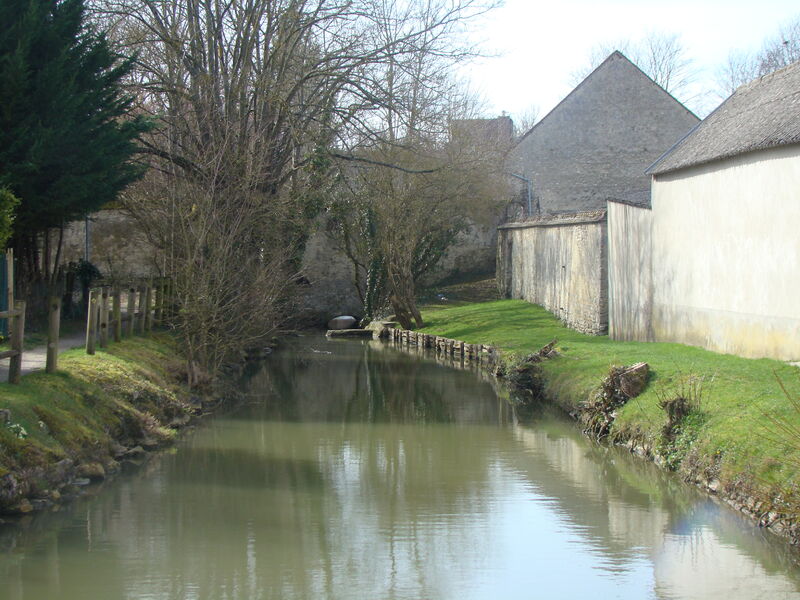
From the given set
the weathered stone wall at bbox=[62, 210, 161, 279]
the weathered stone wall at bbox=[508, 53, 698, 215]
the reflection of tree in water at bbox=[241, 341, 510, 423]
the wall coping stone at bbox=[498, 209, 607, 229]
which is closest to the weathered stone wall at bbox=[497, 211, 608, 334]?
the wall coping stone at bbox=[498, 209, 607, 229]

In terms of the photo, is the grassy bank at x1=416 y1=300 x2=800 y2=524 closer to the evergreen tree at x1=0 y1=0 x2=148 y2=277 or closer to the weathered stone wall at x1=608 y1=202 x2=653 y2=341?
the weathered stone wall at x1=608 y1=202 x2=653 y2=341

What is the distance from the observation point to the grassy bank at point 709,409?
365 inches

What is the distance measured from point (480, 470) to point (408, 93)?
11.9 m

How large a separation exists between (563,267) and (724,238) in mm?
11062

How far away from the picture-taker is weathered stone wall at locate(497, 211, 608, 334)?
2270 cm

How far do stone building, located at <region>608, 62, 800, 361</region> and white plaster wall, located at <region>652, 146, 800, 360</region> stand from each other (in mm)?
18

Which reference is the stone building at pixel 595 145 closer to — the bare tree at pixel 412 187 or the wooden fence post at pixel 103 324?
the bare tree at pixel 412 187

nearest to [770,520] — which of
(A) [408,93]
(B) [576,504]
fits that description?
(B) [576,504]

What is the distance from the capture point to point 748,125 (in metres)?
16.3

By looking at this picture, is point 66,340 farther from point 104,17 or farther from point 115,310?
point 104,17

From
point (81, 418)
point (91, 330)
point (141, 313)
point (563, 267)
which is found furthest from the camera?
point (563, 267)

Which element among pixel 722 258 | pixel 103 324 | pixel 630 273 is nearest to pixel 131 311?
pixel 103 324

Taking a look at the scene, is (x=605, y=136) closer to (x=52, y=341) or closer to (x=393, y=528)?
(x=52, y=341)

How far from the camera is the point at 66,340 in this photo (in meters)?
17.3
